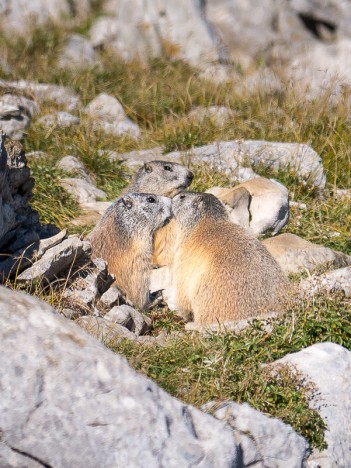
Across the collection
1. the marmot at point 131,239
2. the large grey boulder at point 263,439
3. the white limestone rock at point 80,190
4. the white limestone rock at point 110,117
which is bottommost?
the white limestone rock at point 110,117

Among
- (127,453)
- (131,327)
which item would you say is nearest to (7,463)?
(127,453)

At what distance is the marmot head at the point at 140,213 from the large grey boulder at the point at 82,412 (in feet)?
12.3

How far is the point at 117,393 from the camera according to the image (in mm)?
5039

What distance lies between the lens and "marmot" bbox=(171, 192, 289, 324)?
778 cm

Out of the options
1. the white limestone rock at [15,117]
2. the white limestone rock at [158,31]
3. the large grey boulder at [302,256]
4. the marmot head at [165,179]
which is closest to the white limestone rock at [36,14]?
the white limestone rock at [158,31]

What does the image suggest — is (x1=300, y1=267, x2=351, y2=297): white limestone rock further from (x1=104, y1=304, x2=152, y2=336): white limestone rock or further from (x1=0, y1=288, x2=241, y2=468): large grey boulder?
(x1=0, y1=288, x2=241, y2=468): large grey boulder

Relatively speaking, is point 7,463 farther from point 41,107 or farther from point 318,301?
point 41,107

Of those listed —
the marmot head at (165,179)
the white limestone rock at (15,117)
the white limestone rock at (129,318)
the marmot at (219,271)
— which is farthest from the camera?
the white limestone rock at (15,117)

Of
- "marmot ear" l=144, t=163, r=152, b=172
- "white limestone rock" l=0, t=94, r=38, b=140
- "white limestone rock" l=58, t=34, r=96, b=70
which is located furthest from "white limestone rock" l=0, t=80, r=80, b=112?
"marmot ear" l=144, t=163, r=152, b=172

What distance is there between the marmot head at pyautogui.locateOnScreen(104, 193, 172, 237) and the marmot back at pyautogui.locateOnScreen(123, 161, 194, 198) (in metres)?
1.34

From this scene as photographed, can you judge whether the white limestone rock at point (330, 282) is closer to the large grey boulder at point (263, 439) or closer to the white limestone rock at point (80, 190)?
the large grey boulder at point (263, 439)

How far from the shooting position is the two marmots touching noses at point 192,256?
782cm

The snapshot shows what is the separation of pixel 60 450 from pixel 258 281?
339cm

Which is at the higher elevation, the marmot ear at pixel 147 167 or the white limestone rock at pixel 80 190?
the marmot ear at pixel 147 167
